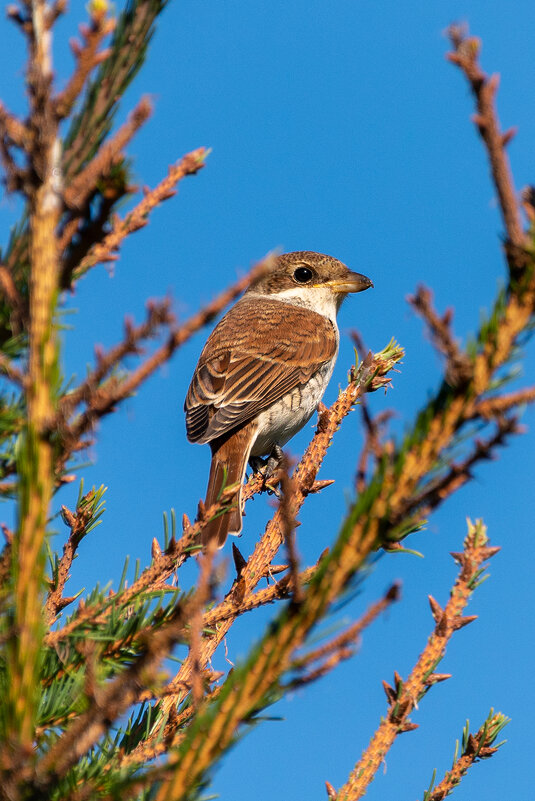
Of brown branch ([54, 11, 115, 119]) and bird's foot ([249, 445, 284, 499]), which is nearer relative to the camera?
brown branch ([54, 11, 115, 119])

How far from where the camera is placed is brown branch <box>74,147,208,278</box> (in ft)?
5.74

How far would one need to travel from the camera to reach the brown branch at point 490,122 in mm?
1242

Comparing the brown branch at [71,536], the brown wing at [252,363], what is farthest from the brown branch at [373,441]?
the brown wing at [252,363]

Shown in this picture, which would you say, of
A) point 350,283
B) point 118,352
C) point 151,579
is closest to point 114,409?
point 118,352

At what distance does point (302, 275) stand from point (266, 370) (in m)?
1.62

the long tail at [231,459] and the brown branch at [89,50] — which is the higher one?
the long tail at [231,459]

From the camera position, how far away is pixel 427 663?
202 cm

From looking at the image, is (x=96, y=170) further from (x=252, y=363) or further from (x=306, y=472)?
(x=252, y=363)

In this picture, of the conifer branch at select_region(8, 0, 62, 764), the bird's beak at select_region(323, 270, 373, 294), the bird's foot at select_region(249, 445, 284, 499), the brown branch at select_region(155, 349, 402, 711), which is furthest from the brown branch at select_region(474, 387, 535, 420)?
the bird's beak at select_region(323, 270, 373, 294)

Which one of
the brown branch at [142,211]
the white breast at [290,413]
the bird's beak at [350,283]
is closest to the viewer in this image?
the brown branch at [142,211]

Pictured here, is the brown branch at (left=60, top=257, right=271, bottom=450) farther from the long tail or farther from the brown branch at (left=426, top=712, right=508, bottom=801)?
the long tail

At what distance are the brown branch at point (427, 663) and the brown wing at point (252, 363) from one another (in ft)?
9.83

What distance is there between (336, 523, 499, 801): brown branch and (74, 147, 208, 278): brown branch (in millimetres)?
1075

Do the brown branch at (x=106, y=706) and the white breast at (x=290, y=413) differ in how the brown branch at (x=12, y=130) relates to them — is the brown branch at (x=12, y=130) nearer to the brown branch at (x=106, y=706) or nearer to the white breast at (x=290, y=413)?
the brown branch at (x=106, y=706)
